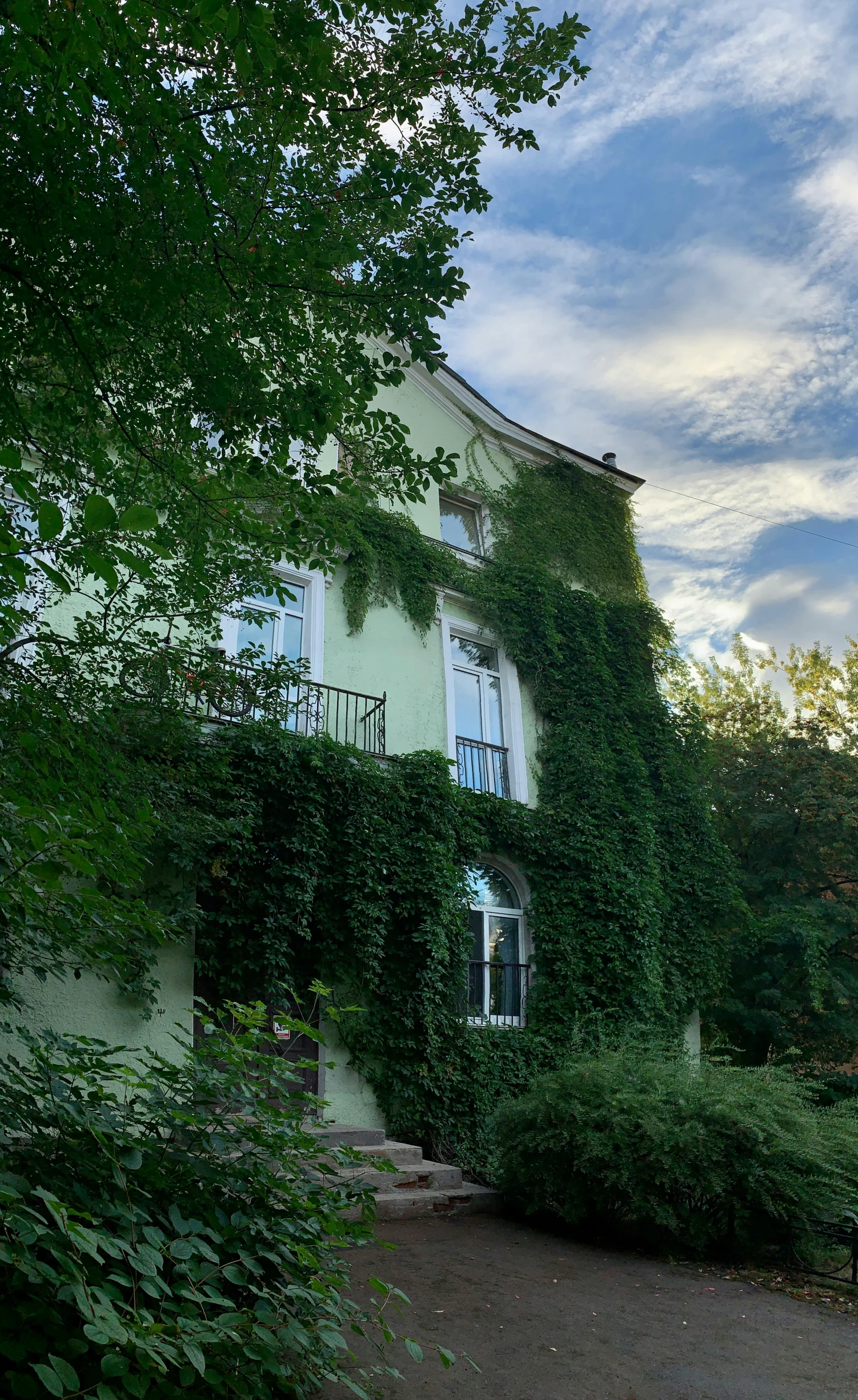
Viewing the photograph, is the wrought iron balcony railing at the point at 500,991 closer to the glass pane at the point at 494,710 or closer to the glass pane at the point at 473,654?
the glass pane at the point at 494,710

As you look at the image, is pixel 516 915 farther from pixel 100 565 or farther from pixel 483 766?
pixel 100 565

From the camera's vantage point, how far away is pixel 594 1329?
17.1 feet

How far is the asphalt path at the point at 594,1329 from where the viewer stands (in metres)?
4.37

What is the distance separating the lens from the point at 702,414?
13070 mm

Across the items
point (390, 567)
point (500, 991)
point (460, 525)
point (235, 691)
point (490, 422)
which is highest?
point (490, 422)

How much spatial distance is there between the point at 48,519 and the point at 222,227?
3733 millimetres

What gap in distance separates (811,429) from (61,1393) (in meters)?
14.0

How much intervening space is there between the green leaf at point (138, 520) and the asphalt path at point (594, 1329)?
3.95m

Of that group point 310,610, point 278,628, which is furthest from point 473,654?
point 278,628

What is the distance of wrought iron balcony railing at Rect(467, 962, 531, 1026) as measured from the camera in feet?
38.9

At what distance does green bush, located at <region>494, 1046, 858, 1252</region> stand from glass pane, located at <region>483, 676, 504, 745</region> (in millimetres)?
6358

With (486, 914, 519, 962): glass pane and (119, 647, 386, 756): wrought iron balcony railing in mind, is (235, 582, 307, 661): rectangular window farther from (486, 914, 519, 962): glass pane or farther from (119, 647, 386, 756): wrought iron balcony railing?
(486, 914, 519, 962): glass pane

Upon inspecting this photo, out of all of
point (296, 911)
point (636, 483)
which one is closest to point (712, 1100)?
point (296, 911)

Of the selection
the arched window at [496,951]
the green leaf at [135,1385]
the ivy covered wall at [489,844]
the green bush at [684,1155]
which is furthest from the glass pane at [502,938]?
the green leaf at [135,1385]
